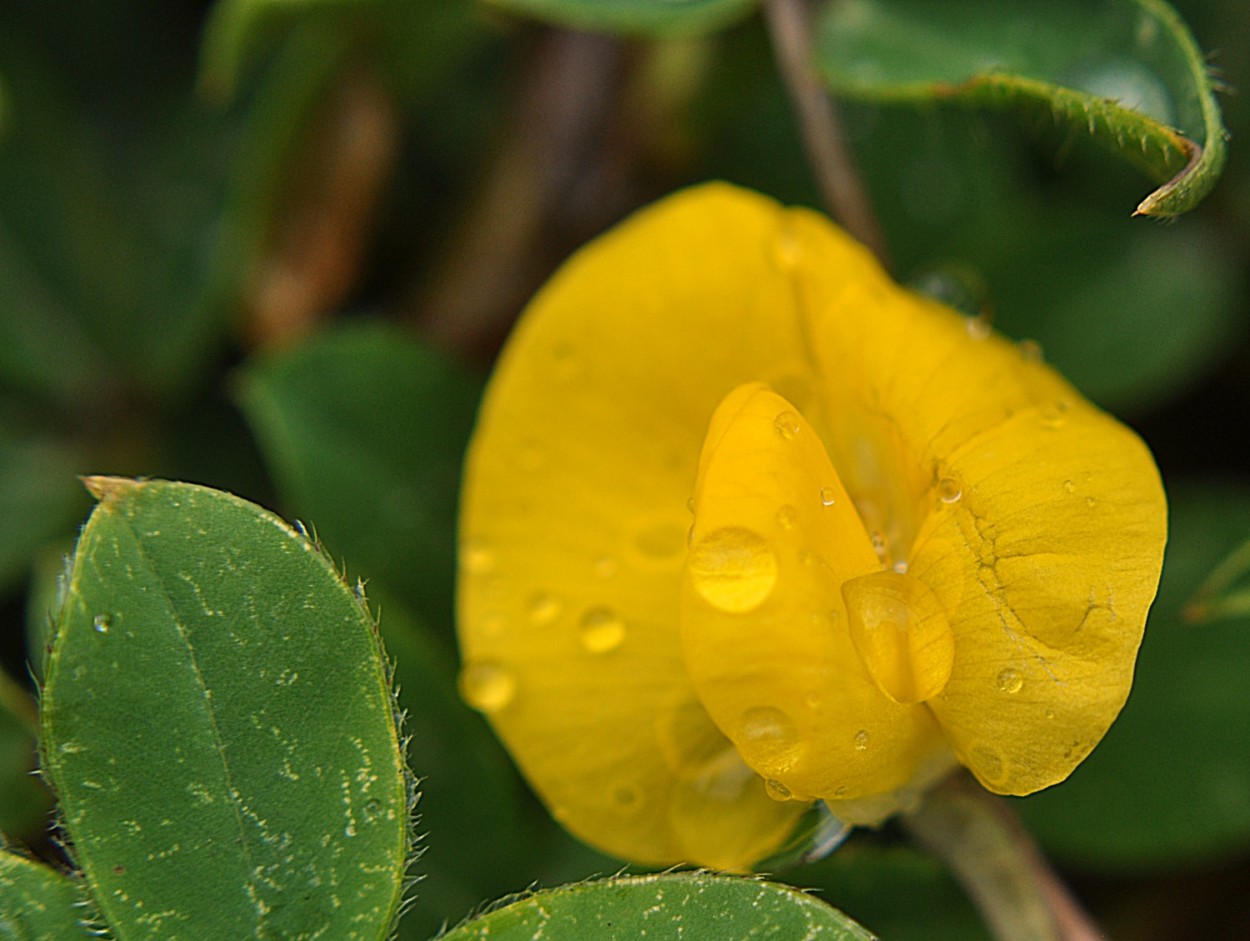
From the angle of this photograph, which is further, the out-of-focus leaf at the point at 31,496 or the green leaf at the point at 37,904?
the out-of-focus leaf at the point at 31,496

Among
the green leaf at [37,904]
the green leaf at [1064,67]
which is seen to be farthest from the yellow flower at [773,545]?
the green leaf at [37,904]

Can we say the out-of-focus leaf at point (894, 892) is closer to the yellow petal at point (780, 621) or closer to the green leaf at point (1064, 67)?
the yellow petal at point (780, 621)

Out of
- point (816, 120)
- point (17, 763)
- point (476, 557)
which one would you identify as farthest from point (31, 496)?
point (816, 120)

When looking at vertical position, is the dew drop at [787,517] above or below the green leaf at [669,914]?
above

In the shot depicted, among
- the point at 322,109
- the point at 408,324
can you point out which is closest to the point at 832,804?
the point at 408,324

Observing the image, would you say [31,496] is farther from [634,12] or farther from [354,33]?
[634,12]

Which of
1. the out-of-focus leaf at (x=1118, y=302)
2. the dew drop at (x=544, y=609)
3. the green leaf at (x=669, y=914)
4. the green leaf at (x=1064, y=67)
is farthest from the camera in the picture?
the out-of-focus leaf at (x=1118, y=302)

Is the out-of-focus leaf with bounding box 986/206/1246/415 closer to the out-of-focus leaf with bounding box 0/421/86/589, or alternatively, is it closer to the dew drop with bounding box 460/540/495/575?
the dew drop with bounding box 460/540/495/575

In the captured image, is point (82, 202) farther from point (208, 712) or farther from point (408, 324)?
point (208, 712)
